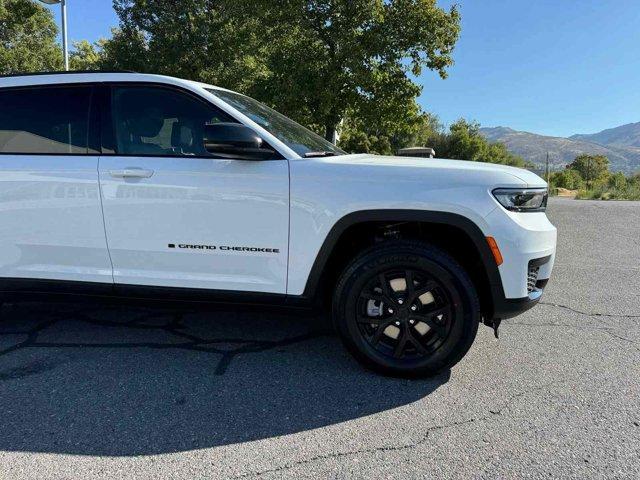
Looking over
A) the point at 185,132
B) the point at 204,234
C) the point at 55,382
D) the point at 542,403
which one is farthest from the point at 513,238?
the point at 55,382

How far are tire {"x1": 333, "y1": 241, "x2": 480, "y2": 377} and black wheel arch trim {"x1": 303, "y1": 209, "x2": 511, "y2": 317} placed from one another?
0.45 feet

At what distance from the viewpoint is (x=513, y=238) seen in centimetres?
287

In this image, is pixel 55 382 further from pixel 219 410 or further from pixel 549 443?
pixel 549 443

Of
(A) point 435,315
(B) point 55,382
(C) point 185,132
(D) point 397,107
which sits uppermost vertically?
(D) point 397,107

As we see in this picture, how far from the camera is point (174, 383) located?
3.08 m

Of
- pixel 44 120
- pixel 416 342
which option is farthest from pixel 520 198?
pixel 44 120

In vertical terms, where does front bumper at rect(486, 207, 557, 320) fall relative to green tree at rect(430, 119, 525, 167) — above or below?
below

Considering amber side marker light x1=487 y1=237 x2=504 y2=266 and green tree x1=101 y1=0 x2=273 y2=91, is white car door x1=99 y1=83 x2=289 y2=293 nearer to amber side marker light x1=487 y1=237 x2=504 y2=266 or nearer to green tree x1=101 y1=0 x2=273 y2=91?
amber side marker light x1=487 y1=237 x2=504 y2=266

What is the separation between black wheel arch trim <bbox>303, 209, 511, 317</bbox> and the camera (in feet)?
9.49

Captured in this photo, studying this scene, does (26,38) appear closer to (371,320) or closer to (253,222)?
A: (253,222)

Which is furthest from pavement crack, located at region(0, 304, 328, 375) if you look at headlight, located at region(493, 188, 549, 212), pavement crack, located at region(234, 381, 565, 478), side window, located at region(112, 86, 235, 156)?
headlight, located at region(493, 188, 549, 212)

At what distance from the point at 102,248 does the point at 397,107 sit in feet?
44.8

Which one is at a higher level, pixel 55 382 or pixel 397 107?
pixel 397 107

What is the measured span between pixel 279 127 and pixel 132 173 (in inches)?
42.3
